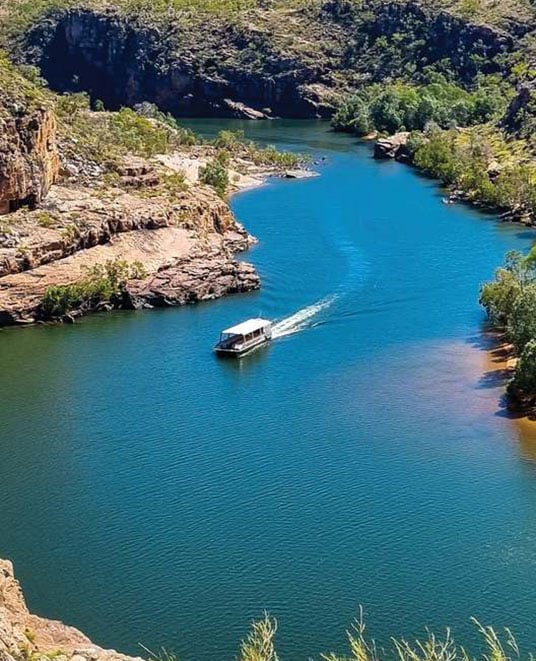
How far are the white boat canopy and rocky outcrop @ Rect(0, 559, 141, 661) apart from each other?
38.9 meters

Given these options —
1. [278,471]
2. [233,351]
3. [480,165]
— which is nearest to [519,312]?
[233,351]

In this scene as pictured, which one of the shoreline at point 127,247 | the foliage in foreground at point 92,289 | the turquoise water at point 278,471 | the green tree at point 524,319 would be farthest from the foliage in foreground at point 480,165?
the foliage in foreground at point 92,289

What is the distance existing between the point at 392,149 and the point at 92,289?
9535 centimetres

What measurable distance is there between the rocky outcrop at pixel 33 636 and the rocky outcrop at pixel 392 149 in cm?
13795

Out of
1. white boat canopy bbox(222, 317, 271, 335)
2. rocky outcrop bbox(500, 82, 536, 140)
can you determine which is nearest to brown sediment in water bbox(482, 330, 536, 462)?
white boat canopy bbox(222, 317, 271, 335)

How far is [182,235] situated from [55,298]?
18.2 m

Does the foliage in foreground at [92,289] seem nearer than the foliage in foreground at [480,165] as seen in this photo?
Yes

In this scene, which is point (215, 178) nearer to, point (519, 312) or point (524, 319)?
point (519, 312)

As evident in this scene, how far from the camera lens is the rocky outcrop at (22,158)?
98.2 m

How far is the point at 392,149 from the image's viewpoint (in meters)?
179

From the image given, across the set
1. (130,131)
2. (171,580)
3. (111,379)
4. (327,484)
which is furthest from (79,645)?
(130,131)

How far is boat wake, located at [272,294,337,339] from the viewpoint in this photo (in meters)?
89.9

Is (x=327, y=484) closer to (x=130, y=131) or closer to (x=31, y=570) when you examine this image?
(x=31, y=570)

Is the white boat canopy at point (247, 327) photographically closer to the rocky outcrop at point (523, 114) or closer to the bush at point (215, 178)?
the bush at point (215, 178)
